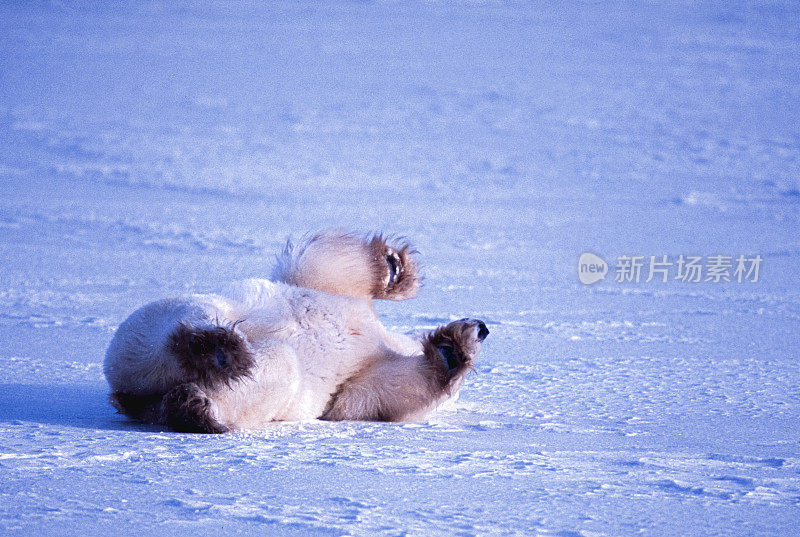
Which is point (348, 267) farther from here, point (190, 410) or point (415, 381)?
point (190, 410)

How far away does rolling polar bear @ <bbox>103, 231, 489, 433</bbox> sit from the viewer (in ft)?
10.4

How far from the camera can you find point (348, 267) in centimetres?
384

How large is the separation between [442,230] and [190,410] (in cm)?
555

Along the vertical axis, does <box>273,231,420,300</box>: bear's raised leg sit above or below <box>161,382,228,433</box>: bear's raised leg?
above

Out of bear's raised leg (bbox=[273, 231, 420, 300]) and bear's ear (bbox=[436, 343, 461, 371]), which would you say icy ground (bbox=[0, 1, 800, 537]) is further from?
bear's raised leg (bbox=[273, 231, 420, 300])

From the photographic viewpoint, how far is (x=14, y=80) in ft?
52.6

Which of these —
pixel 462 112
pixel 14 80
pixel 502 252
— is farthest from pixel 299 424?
pixel 14 80

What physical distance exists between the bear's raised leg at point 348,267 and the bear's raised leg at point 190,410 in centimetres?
77

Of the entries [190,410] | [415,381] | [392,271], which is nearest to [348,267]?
[392,271]

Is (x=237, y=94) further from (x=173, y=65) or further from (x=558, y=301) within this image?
(x=558, y=301)

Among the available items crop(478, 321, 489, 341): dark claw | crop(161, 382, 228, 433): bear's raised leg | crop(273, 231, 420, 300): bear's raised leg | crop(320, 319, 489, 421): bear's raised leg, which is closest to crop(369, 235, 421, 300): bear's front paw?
crop(273, 231, 420, 300): bear's raised leg

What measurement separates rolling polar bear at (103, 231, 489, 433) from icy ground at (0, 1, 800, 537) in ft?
0.34

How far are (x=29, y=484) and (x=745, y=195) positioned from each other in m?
8.97

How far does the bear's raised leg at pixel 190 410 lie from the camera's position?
3.16 meters
